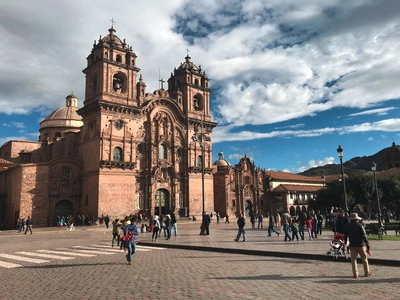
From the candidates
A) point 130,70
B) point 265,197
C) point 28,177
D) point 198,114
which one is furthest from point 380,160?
point 28,177

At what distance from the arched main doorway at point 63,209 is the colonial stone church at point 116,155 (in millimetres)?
120

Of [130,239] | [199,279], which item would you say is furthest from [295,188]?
[199,279]

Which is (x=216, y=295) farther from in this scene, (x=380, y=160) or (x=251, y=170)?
(x=380, y=160)

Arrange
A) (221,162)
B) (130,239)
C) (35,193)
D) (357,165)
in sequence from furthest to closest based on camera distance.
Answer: (357,165), (221,162), (35,193), (130,239)

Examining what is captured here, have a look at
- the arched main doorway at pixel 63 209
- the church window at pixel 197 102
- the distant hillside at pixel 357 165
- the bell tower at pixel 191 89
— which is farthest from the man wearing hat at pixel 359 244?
the distant hillside at pixel 357 165

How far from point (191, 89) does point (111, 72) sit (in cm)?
1417

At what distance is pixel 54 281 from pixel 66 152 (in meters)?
38.9

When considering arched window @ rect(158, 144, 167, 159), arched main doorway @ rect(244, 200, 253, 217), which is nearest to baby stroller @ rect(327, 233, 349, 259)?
arched window @ rect(158, 144, 167, 159)

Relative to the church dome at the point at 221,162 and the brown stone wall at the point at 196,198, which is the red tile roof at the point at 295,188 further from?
the brown stone wall at the point at 196,198

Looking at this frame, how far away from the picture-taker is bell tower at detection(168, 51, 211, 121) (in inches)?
2034

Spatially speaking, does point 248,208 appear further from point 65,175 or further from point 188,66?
point 65,175

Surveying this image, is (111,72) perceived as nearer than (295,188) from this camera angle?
Yes

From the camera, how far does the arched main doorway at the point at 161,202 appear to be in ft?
149

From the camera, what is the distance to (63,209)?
132 feet
